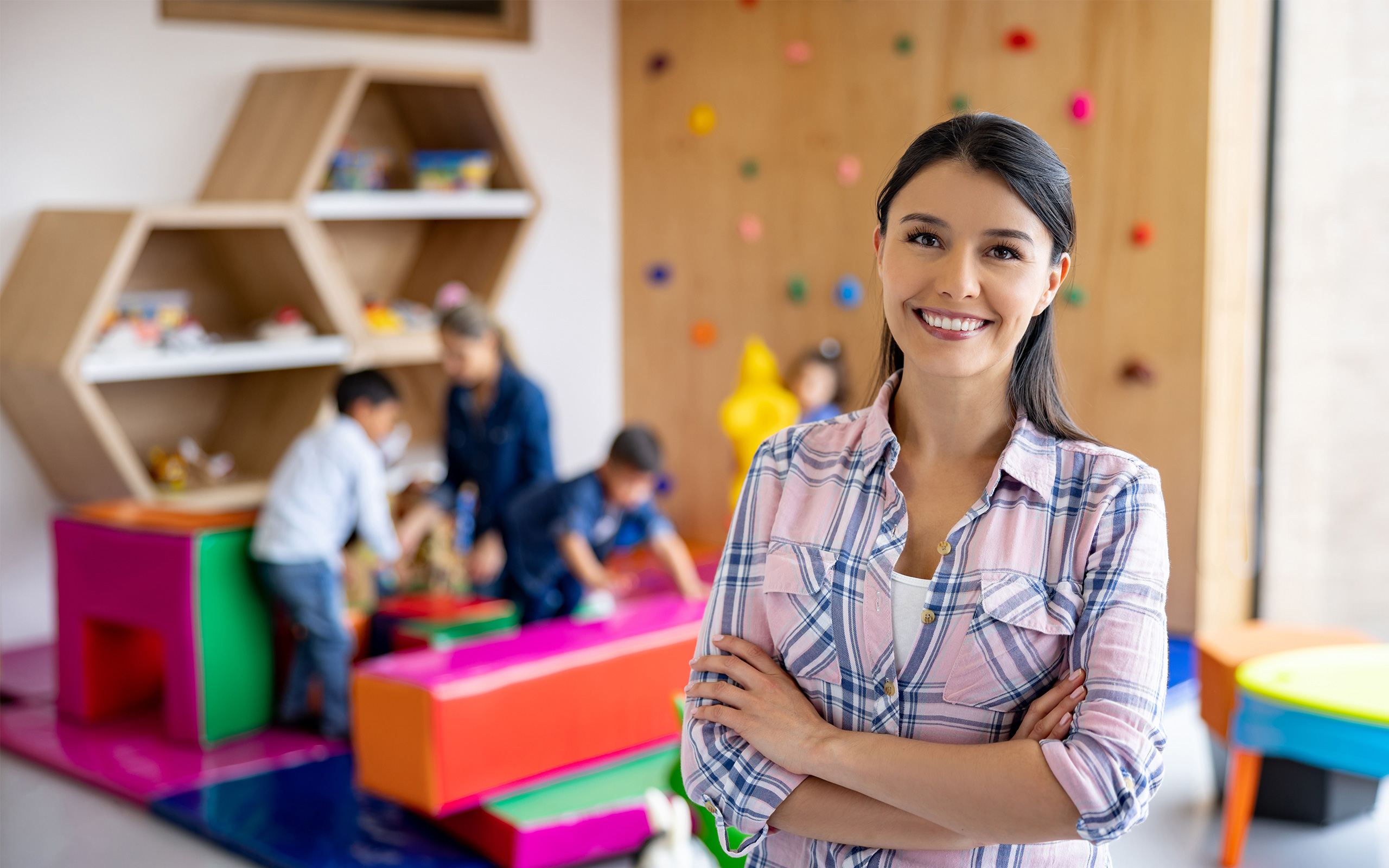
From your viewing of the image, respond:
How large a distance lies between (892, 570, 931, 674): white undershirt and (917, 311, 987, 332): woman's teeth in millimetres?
231

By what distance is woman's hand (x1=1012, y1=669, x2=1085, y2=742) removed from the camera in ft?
3.77

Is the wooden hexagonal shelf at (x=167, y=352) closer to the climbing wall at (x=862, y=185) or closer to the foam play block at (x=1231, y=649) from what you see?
the climbing wall at (x=862, y=185)

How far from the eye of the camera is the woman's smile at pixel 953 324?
1205 mm

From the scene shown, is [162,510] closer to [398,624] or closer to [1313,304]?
[398,624]

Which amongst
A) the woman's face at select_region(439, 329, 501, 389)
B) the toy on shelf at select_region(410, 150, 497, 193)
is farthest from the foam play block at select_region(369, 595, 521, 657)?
the toy on shelf at select_region(410, 150, 497, 193)

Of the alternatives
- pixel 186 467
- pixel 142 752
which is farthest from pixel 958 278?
pixel 186 467

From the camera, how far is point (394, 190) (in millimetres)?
5152

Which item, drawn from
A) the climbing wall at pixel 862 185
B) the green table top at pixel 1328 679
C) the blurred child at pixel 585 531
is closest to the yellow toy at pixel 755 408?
the climbing wall at pixel 862 185

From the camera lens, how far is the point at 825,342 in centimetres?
515

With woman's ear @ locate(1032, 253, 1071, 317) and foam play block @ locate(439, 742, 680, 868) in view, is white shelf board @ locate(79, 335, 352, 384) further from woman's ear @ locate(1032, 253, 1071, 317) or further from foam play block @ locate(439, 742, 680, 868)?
woman's ear @ locate(1032, 253, 1071, 317)

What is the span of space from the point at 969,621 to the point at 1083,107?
11.5 feet

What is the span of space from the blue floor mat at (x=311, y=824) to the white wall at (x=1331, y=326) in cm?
289

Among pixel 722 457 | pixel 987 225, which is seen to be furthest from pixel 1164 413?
pixel 987 225

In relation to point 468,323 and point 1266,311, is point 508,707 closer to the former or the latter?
point 468,323
